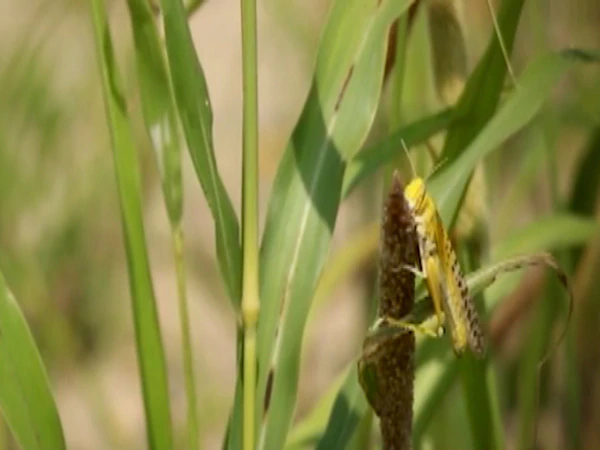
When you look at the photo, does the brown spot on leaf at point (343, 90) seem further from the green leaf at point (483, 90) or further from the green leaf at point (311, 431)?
the green leaf at point (311, 431)

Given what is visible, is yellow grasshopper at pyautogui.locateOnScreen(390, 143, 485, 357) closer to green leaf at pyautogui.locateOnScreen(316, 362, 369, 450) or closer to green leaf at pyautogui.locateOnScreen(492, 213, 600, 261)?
green leaf at pyautogui.locateOnScreen(316, 362, 369, 450)

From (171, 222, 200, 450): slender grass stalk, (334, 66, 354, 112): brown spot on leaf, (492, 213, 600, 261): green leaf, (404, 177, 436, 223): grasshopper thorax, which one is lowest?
(492, 213, 600, 261): green leaf

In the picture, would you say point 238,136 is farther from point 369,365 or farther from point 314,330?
point 369,365

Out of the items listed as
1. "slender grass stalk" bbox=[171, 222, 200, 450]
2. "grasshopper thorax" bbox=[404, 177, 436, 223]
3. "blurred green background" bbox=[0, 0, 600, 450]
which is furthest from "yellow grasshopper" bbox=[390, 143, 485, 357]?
"blurred green background" bbox=[0, 0, 600, 450]

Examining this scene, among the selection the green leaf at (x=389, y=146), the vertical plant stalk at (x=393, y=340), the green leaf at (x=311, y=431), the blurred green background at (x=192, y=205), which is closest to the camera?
the vertical plant stalk at (x=393, y=340)

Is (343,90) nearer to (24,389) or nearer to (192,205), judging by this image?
(24,389)

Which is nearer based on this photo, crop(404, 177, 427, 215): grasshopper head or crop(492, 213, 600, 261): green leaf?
crop(404, 177, 427, 215): grasshopper head

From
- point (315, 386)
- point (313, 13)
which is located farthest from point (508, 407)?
point (313, 13)

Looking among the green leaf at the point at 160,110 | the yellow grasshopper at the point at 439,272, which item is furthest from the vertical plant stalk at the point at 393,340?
the green leaf at the point at 160,110
